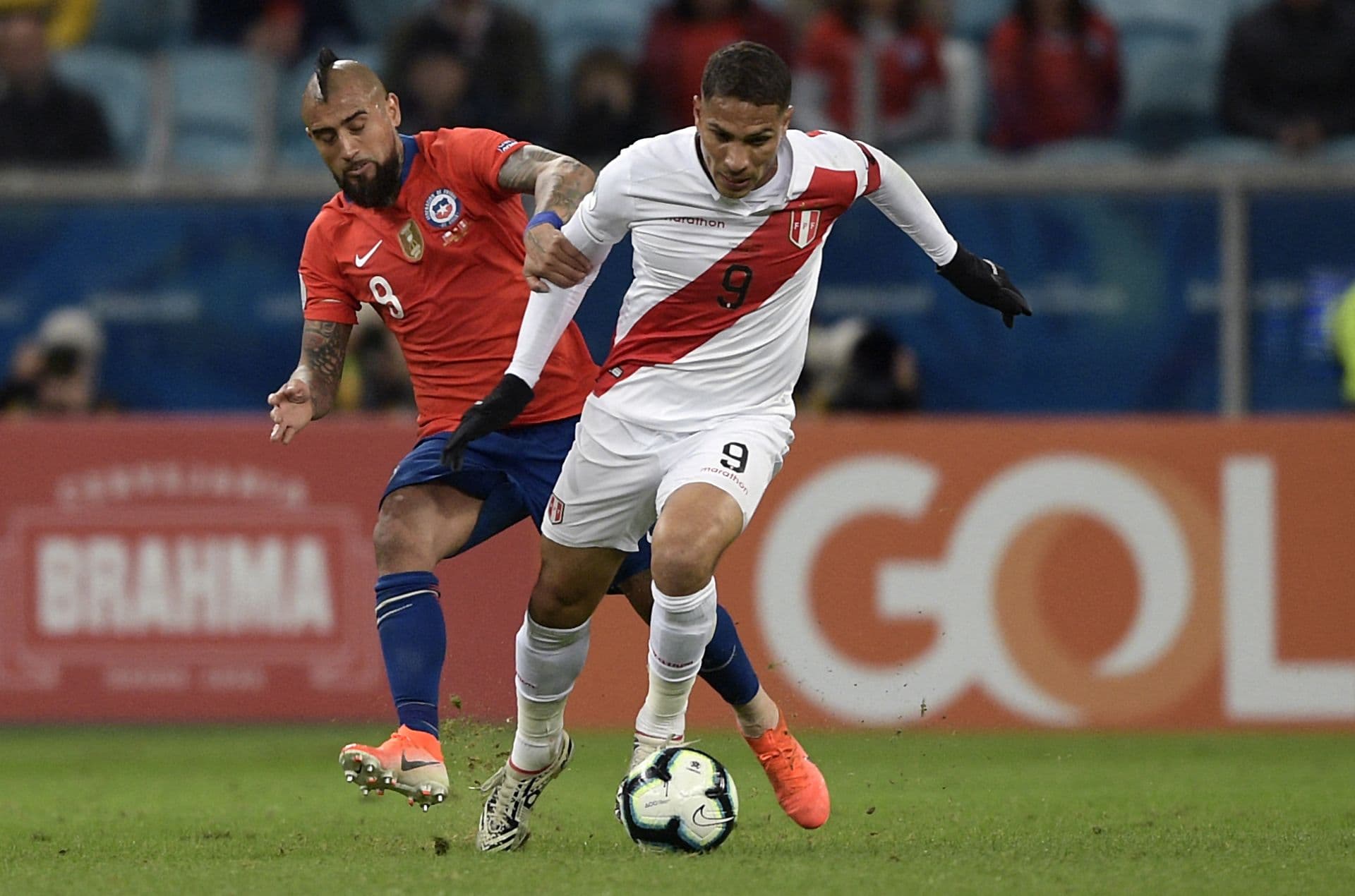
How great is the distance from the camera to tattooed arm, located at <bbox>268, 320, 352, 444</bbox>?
6.16 metres

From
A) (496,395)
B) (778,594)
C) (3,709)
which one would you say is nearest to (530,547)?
(778,594)

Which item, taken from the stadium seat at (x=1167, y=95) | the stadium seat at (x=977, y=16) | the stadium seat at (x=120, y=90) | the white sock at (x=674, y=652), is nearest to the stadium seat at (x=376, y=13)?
the stadium seat at (x=120, y=90)

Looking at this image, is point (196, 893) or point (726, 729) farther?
point (726, 729)

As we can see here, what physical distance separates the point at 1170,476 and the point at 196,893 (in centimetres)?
624

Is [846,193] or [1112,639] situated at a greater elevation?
[846,193]

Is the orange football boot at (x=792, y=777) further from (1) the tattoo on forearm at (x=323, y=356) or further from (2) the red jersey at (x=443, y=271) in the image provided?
(1) the tattoo on forearm at (x=323, y=356)

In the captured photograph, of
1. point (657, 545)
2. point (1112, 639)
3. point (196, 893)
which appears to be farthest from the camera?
point (1112, 639)

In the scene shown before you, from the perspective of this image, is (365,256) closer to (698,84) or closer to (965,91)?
(698,84)

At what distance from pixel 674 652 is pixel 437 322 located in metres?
1.31

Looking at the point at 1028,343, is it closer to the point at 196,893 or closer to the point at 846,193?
the point at 846,193

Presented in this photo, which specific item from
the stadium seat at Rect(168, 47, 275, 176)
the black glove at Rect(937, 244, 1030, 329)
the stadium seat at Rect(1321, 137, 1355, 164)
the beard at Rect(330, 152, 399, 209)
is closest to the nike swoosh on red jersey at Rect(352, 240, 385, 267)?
the beard at Rect(330, 152, 399, 209)

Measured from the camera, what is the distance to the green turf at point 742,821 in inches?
209

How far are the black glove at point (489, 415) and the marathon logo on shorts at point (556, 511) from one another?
0.26 m

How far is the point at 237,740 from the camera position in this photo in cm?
1009
